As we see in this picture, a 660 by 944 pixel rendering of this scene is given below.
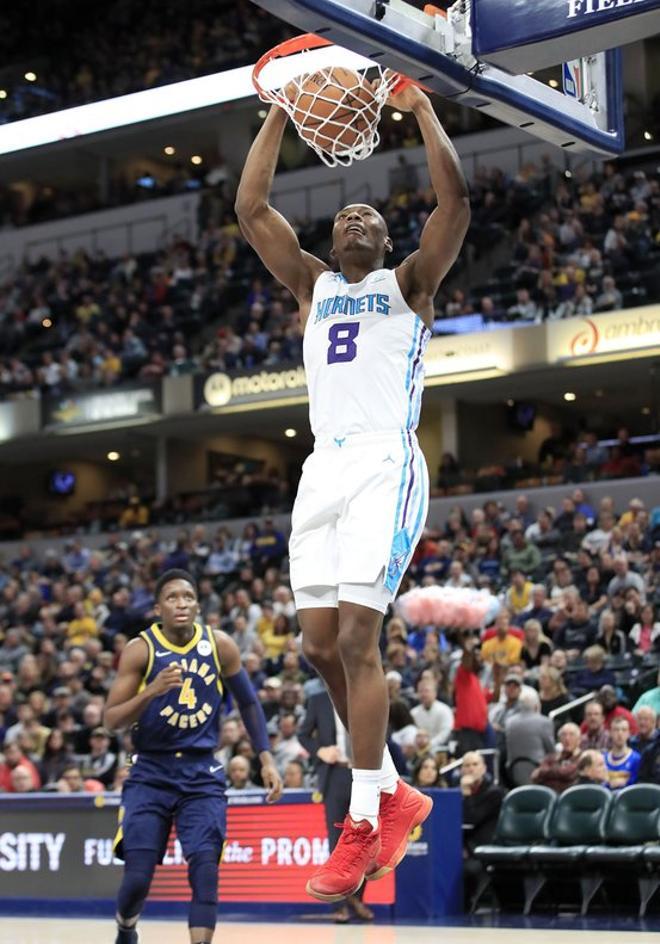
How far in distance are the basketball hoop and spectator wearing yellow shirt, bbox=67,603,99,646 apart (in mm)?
16432

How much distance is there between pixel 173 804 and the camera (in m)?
7.61

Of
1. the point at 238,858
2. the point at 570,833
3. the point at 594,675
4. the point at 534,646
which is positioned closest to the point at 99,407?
the point at 534,646

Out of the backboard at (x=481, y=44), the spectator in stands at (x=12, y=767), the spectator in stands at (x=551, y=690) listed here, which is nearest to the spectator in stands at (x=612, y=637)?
the spectator in stands at (x=551, y=690)

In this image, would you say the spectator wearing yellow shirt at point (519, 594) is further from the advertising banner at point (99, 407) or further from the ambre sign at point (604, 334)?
the advertising banner at point (99, 407)

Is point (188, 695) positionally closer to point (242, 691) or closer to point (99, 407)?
point (242, 691)

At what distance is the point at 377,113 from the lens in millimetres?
5695

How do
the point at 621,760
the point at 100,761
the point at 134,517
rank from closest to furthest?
1. the point at 621,760
2. the point at 100,761
3. the point at 134,517

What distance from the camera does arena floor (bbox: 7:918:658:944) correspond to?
9.48 metres

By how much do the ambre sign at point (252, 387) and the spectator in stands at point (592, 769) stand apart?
13.7 meters

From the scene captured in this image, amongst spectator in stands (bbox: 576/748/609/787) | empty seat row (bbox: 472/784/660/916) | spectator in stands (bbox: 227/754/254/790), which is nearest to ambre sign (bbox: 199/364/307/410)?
spectator in stands (bbox: 227/754/254/790)

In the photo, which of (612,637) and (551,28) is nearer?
(551,28)

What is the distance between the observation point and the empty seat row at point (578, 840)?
1159 centimetres

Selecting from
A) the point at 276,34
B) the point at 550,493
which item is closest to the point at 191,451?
the point at 276,34

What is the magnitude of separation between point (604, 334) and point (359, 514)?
715 inches
